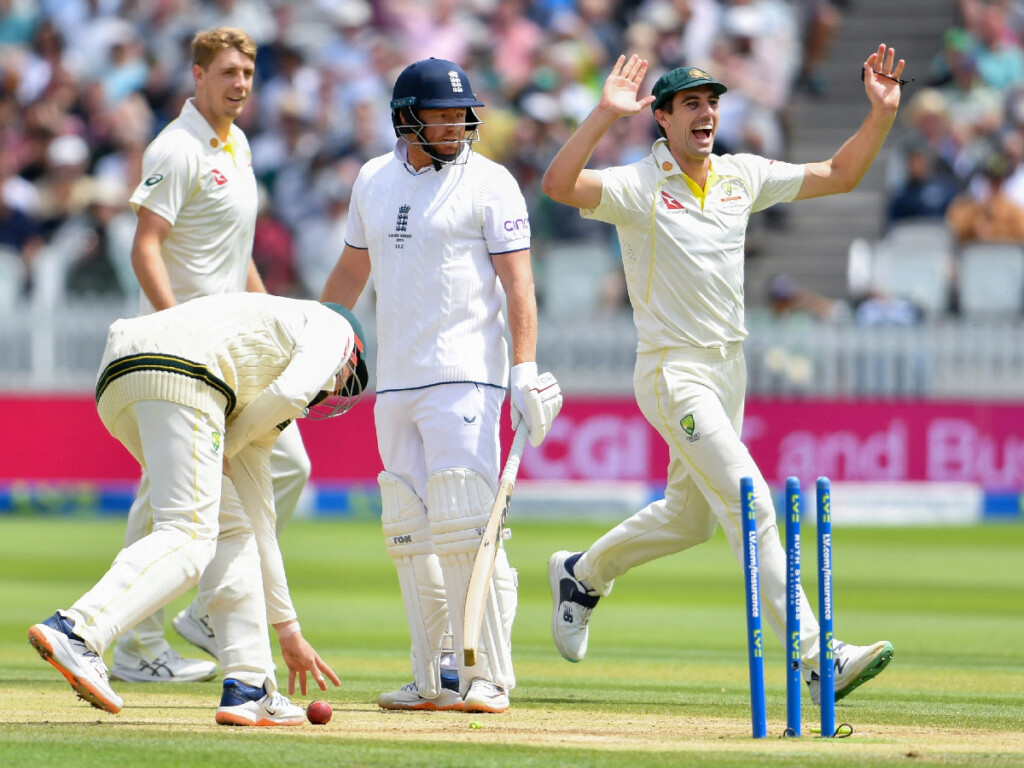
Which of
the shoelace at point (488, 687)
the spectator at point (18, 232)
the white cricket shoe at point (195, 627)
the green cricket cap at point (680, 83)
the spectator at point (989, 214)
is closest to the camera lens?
the shoelace at point (488, 687)

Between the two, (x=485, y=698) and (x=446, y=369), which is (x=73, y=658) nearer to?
(x=485, y=698)

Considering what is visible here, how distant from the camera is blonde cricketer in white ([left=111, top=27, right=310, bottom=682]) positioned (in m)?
6.82

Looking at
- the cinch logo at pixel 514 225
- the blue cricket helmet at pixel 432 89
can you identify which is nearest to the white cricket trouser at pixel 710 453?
the cinch logo at pixel 514 225

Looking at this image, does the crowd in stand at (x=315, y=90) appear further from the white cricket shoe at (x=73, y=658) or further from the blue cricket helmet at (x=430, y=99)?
the white cricket shoe at (x=73, y=658)

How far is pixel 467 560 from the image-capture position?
5.81m

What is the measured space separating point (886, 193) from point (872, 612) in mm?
8453

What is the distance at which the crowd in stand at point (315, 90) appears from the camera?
1647 cm

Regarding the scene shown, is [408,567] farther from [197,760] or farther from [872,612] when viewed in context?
[872,612]

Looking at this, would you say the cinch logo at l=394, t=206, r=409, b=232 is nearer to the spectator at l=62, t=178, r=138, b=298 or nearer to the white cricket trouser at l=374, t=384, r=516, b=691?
the white cricket trouser at l=374, t=384, r=516, b=691

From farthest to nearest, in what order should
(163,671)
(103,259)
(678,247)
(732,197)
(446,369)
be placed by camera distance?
(103,259), (163,671), (732,197), (678,247), (446,369)

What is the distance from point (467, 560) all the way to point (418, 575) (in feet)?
0.94

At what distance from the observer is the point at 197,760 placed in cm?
463

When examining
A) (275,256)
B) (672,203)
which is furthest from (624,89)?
(275,256)

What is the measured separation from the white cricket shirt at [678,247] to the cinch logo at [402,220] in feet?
2.52
